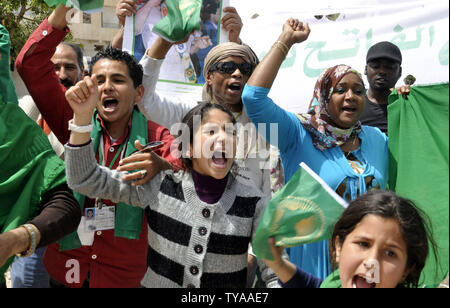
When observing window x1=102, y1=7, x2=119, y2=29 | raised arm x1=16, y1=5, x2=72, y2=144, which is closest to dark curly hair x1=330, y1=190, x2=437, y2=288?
raised arm x1=16, y1=5, x2=72, y2=144

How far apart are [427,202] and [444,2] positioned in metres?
2.67

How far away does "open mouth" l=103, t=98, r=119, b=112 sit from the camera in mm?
2602

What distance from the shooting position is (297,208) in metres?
1.91

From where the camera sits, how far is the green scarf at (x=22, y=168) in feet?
7.04

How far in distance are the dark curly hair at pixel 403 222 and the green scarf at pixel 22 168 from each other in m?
1.25

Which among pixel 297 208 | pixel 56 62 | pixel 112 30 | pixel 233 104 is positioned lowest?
pixel 297 208

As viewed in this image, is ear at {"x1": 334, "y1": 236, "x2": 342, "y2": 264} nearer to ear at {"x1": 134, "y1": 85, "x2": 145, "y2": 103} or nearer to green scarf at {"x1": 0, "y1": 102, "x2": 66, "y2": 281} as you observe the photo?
green scarf at {"x1": 0, "y1": 102, "x2": 66, "y2": 281}

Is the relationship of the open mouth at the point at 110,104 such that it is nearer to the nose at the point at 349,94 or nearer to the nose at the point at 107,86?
the nose at the point at 107,86

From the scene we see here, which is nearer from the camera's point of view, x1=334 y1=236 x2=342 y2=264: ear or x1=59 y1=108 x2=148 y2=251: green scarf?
x1=334 y1=236 x2=342 y2=264: ear

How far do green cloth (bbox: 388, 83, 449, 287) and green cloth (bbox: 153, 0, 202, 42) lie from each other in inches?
50.3

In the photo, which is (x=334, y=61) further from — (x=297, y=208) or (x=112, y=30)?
(x=112, y=30)

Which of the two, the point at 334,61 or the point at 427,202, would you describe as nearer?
the point at 427,202
